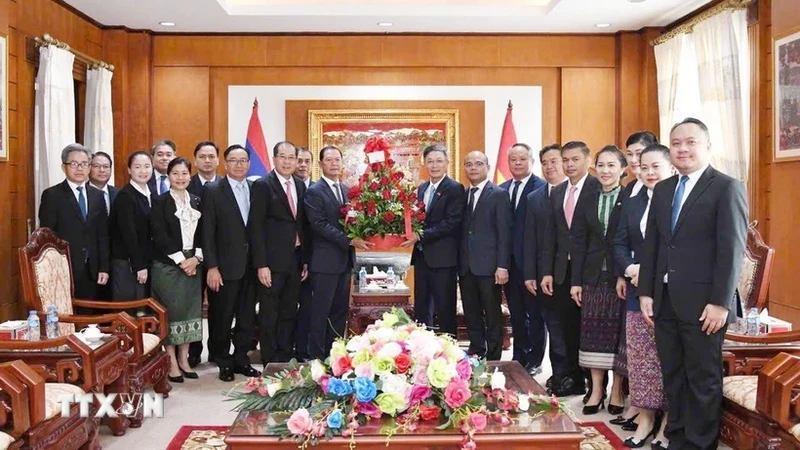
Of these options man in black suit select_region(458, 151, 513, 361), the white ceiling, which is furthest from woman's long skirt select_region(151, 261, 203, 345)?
the white ceiling

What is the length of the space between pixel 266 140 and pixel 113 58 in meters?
1.84

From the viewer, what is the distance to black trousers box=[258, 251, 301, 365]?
214 inches

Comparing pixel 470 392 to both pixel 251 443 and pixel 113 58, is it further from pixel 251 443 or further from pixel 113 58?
pixel 113 58

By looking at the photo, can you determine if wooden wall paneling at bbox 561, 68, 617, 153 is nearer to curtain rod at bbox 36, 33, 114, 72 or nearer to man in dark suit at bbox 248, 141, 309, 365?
man in dark suit at bbox 248, 141, 309, 365

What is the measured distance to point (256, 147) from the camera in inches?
322

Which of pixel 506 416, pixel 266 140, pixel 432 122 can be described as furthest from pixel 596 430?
pixel 266 140

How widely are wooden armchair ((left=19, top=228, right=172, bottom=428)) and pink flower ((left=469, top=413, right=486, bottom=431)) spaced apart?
8.29ft

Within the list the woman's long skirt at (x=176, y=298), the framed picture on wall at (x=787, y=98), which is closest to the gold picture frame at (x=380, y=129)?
the woman's long skirt at (x=176, y=298)

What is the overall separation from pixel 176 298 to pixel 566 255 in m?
2.76

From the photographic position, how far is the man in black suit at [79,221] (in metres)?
5.14

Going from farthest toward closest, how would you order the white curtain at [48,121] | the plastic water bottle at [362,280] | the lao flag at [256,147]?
the lao flag at [256,147]
the plastic water bottle at [362,280]
the white curtain at [48,121]

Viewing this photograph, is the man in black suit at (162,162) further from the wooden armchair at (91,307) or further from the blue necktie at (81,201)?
the wooden armchair at (91,307)

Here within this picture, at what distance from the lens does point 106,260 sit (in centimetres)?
521

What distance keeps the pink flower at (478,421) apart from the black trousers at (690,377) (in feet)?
4.50
